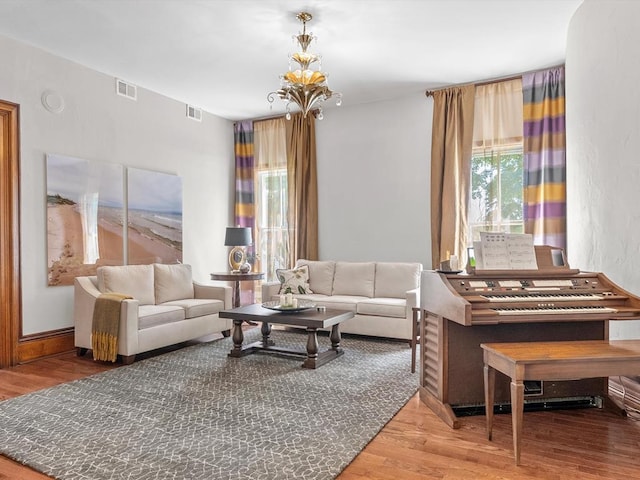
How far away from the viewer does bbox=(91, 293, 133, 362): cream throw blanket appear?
428 cm

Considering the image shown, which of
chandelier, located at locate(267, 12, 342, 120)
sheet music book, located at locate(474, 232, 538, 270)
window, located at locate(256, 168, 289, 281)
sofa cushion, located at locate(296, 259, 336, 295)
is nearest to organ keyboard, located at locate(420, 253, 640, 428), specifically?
sheet music book, located at locate(474, 232, 538, 270)

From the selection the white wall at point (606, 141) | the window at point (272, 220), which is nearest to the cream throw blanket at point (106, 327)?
the window at point (272, 220)

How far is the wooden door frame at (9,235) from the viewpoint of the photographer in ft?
14.0

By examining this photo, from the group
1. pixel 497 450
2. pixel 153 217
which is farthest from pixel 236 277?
pixel 497 450

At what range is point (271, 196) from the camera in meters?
7.09

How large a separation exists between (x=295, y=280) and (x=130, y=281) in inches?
76.9

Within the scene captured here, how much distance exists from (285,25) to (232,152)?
11.1 ft

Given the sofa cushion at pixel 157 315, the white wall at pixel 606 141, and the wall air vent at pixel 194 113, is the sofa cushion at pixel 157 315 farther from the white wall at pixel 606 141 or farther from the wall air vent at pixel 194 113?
the white wall at pixel 606 141

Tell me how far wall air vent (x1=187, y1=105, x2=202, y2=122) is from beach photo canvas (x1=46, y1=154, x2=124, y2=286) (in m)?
1.49

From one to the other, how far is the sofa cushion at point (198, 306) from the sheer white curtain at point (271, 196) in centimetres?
166

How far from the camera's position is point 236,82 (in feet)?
18.3

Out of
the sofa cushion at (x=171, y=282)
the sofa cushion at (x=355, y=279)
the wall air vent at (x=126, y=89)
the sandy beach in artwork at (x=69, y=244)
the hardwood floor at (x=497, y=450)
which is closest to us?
the hardwood floor at (x=497, y=450)

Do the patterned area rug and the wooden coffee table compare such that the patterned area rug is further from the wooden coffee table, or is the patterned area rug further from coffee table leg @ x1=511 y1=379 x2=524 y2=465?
coffee table leg @ x1=511 y1=379 x2=524 y2=465

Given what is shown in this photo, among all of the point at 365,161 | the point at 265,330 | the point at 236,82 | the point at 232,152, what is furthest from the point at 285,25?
the point at 232,152
